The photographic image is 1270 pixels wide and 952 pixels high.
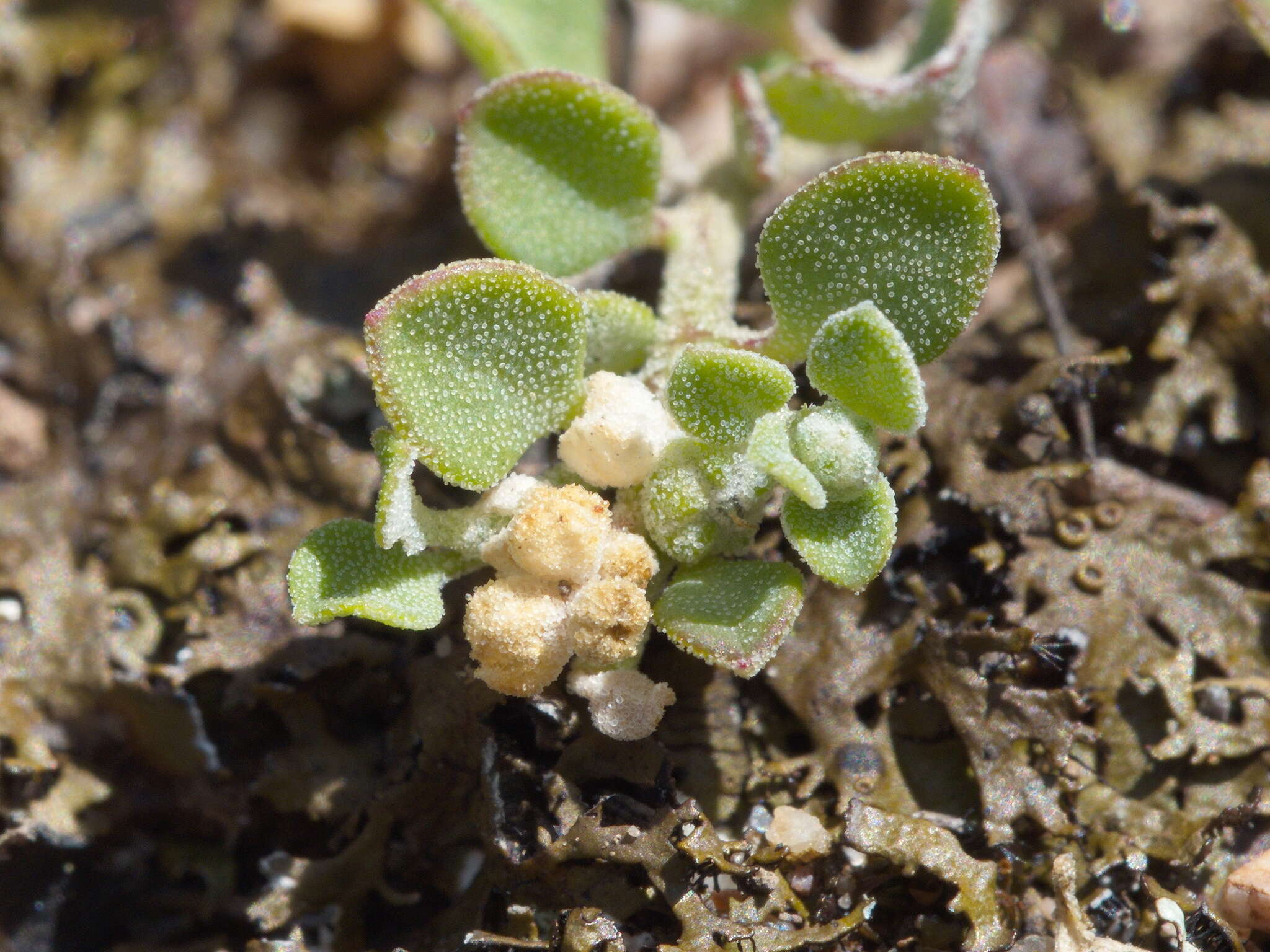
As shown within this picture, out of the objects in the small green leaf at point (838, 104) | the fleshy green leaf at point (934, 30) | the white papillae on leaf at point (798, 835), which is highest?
the fleshy green leaf at point (934, 30)

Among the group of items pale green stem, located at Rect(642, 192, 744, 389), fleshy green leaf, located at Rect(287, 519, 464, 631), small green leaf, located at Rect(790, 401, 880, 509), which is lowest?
fleshy green leaf, located at Rect(287, 519, 464, 631)

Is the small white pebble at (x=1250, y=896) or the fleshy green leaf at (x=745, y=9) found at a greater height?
the fleshy green leaf at (x=745, y=9)

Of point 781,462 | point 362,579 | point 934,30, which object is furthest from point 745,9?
point 362,579

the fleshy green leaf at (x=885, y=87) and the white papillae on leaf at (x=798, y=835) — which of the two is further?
the fleshy green leaf at (x=885, y=87)

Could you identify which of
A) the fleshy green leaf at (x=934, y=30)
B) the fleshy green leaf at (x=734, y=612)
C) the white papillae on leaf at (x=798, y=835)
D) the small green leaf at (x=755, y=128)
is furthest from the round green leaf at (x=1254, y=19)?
the white papillae on leaf at (x=798, y=835)

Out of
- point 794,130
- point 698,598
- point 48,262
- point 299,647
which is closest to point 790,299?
point 698,598

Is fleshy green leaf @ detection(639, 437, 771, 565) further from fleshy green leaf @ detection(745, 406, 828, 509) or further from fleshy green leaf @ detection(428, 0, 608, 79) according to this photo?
fleshy green leaf @ detection(428, 0, 608, 79)

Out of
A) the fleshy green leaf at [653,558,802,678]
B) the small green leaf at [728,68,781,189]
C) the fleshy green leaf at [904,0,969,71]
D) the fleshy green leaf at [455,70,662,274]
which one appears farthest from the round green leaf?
the fleshy green leaf at [653,558,802,678]

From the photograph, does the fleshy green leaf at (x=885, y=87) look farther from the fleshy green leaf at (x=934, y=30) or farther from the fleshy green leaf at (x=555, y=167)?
the fleshy green leaf at (x=555, y=167)
